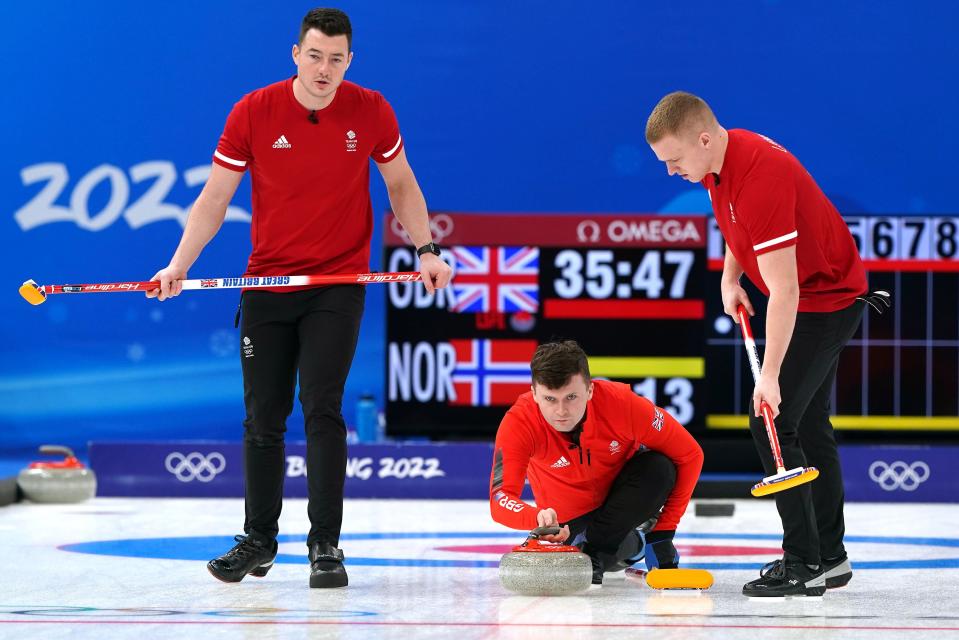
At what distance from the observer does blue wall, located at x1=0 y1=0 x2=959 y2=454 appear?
8812mm

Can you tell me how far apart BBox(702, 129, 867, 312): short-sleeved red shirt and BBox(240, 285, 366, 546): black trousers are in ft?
3.35

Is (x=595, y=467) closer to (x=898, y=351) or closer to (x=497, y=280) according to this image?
(x=497, y=280)

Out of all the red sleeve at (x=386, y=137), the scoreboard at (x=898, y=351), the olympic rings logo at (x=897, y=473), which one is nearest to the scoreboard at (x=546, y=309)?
the scoreboard at (x=898, y=351)

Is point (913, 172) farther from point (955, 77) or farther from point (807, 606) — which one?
point (807, 606)

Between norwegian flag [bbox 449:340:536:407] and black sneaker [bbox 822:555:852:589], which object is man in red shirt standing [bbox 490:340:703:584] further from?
norwegian flag [bbox 449:340:536:407]

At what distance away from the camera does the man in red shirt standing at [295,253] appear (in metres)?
3.71

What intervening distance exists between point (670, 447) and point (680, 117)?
892 millimetres

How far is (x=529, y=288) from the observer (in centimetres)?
697

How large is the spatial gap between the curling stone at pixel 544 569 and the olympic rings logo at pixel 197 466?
385cm

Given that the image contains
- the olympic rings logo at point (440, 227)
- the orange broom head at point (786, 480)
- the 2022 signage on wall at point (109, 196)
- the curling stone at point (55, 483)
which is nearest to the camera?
the orange broom head at point (786, 480)

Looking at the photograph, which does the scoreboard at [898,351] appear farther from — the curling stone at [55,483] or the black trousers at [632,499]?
the black trousers at [632,499]

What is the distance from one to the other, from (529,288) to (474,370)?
1.57ft

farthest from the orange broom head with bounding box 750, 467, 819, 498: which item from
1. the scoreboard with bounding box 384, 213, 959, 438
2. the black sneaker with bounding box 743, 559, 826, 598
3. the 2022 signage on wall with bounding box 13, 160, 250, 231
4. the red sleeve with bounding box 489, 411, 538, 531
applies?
the 2022 signage on wall with bounding box 13, 160, 250, 231

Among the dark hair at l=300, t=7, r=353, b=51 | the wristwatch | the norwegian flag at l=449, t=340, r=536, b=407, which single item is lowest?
the norwegian flag at l=449, t=340, r=536, b=407
